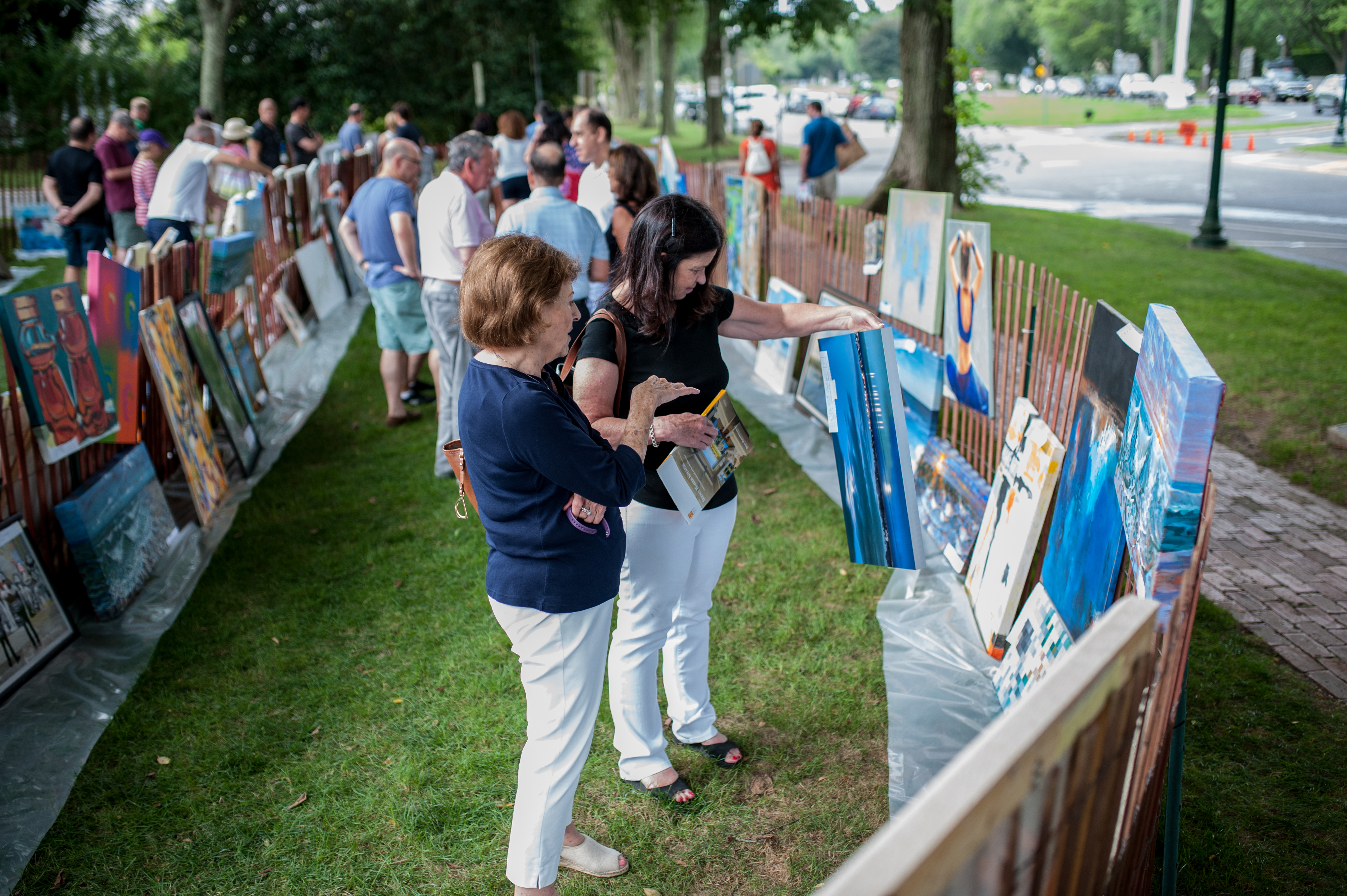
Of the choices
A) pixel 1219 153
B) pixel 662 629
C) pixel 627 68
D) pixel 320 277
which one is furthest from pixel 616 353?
pixel 627 68

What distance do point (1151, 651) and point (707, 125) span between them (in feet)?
107

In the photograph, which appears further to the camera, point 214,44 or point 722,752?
point 214,44

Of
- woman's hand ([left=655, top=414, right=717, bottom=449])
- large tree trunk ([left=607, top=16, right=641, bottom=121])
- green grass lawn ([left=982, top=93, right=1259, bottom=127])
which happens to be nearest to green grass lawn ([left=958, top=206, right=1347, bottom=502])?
woman's hand ([left=655, top=414, right=717, bottom=449])

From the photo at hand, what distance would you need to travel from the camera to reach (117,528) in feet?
15.7

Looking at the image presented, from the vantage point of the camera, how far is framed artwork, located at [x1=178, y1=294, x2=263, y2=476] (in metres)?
6.35

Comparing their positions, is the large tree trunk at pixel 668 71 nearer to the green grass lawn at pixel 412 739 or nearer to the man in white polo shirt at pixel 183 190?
the man in white polo shirt at pixel 183 190

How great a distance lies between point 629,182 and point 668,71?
3632cm

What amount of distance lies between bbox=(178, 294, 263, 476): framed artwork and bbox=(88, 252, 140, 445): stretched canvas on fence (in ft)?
3.04

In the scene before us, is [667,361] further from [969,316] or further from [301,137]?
[301,137]

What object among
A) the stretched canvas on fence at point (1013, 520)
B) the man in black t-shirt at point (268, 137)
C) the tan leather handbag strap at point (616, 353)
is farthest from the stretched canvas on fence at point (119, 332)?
the man in black t-shirt at point (268, 137)

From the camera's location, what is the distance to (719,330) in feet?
11.0

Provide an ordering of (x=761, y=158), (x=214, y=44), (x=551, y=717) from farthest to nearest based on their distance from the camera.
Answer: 1. (x=214, y=44)
2. (x=761, y=158)
3. (x=551, y=717)

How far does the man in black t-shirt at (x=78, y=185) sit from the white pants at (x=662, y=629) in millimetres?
9072

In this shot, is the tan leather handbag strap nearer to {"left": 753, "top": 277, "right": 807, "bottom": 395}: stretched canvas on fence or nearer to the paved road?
{"left": 753, "top": 277, "right": 807, "bottom": 395}: stretched canvas on fence
